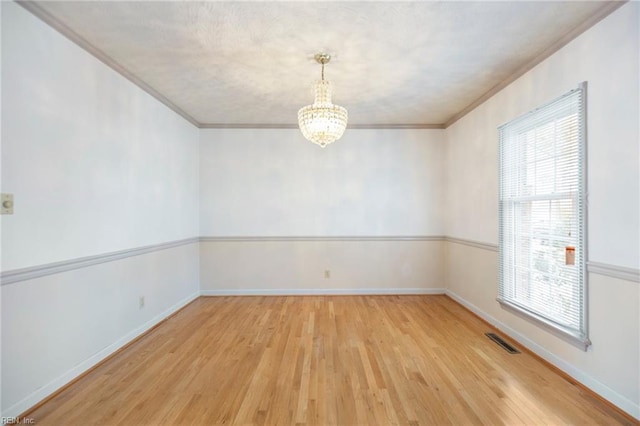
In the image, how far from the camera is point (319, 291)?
181 inches

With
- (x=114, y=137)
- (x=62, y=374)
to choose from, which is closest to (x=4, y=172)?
(x=114, y=137)

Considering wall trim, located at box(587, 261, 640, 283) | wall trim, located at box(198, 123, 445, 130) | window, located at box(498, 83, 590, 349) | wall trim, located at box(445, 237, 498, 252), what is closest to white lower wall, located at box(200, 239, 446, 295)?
wall trim, located at box(445, 237, 498, 252)

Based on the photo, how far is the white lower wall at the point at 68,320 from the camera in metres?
1.84

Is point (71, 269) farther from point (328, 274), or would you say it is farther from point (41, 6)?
point (328, 274)

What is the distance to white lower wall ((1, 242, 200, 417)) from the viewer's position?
1.84 m

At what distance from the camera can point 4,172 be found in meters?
1.80

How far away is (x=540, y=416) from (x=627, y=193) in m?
1.55

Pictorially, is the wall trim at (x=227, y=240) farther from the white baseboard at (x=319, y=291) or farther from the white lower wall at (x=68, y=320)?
the white baseboard at (x=319, y=291)

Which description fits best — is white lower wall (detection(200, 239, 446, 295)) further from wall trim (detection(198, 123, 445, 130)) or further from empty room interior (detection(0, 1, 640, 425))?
wall trim (detection(198, 123, 445, 130))

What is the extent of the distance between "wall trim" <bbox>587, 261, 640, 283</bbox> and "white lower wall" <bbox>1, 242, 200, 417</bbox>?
154 inches

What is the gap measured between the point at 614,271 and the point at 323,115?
241 centimetres

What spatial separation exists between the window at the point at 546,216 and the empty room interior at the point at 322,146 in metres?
0.02

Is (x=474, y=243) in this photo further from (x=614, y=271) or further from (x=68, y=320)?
(x=68, y=320)

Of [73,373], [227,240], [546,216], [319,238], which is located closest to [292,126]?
[319,238]
